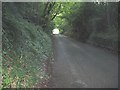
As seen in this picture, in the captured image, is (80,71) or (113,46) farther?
(113,46)

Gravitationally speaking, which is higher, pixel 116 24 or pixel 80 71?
pixel 116 24

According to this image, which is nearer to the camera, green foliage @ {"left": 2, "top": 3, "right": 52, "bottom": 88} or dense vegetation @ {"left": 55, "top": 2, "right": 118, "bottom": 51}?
green foliage @ {"left": 2, "top": 3, "right": 52, "bottom": 88}

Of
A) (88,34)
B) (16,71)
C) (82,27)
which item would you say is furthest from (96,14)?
(16,71)

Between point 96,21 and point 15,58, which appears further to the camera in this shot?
point 96,21

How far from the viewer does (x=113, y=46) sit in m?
22.7

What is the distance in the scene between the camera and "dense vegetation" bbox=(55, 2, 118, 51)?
990 inches

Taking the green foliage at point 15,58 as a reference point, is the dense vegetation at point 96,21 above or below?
above

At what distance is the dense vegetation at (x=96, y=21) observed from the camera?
2514 cm

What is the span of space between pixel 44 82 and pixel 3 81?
3034mm

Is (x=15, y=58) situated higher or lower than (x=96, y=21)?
lower

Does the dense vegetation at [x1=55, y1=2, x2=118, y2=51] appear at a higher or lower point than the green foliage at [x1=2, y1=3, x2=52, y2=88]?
higher

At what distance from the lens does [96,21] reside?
31750 mm

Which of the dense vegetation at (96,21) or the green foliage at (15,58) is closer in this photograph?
the green foliage at (15,58)

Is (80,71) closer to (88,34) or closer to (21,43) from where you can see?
(21,43)
